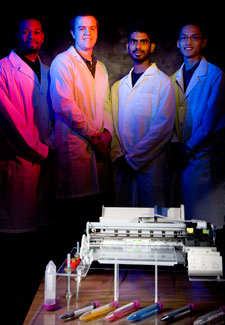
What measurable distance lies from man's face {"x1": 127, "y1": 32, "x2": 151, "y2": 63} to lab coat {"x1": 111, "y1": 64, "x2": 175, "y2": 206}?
14cm

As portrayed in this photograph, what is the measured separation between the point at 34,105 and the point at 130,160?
39.8 inches

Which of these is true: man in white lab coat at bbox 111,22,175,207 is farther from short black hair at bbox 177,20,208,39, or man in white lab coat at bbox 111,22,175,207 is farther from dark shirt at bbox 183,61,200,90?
short black hair at bbox 177,20,208,39

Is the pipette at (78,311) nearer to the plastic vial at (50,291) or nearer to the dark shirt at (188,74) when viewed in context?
the plastic vial at (50,291)

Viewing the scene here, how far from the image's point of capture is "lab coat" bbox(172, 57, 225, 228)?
3240mm

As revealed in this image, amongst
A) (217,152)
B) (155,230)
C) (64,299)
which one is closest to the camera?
(64,299)

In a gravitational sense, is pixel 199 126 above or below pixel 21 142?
above

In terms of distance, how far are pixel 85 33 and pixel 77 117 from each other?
0.79 metres

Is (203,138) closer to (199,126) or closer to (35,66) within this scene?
(199,126)

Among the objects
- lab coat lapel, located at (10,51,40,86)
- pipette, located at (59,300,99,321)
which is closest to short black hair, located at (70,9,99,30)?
lab coat lapel, located at (10,51,40,86)

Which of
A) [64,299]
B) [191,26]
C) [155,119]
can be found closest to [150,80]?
[155,119]

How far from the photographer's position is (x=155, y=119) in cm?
328

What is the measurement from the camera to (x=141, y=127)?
3279 mm

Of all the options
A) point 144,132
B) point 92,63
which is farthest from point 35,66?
point 144,132

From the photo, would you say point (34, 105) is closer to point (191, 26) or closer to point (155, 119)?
point (155, 119)
